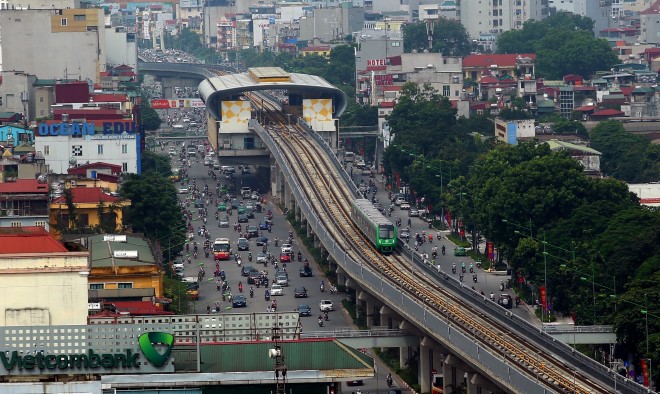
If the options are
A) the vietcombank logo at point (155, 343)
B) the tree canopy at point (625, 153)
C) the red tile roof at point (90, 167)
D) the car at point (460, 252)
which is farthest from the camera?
the tree canopy at point (625, 153)

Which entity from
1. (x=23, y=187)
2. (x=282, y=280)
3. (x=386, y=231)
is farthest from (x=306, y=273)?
(x=23, y=187)

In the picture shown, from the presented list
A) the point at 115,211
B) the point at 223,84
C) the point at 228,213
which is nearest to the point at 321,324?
the point at 115,211

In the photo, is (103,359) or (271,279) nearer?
(103,359)

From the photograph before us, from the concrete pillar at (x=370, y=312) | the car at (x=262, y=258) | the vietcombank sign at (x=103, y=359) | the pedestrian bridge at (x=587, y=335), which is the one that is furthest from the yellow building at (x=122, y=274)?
the vietcombank sign at (x=103, y=359)

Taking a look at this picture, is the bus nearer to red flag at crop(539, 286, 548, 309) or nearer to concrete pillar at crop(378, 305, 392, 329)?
concrete pillar at crop(378, 305, 392, 329)

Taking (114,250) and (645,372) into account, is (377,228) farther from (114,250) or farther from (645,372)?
(645,372)

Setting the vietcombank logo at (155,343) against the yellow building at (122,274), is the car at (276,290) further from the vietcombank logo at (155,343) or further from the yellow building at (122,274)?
the vietcombank logo at (155,343)
